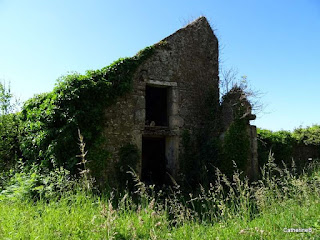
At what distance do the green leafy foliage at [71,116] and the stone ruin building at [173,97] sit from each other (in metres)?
0.39

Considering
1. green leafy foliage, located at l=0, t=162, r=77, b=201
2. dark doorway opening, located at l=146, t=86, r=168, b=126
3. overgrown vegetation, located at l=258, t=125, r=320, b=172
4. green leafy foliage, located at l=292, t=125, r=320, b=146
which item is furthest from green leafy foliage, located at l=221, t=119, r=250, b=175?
green leafy foliage, located at l=292, t=125, r=320, b=146

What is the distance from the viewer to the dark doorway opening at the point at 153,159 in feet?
30.9

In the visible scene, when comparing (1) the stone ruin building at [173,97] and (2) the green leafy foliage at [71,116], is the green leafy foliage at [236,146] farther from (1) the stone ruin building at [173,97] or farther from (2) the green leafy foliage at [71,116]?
(2) the green leafy foliage at [71,116]

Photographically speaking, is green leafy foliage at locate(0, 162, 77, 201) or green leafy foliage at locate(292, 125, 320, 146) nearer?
green leafy foliage at locate(0, 162, 77, 201)

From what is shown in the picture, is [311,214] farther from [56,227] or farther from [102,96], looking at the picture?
[102,96]

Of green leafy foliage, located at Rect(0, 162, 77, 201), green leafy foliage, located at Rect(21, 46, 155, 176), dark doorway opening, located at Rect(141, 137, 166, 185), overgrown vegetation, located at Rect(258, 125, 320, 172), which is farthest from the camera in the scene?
overgrown vegetation, located at Rect(258, 125, 320, 172)

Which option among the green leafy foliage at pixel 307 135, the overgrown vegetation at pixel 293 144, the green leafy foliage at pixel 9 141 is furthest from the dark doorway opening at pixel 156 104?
the green leafy foliage at pixel 307 135

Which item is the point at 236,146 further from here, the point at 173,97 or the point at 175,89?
the point at 175,89

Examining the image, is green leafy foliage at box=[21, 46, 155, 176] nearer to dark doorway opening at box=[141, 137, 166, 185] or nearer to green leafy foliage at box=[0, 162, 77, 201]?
green leafy foliage at box=[0, 162, 77, 201]

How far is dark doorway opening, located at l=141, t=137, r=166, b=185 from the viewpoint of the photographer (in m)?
9.43

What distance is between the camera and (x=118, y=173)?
7.39 meters

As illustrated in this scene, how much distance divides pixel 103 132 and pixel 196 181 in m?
3.32

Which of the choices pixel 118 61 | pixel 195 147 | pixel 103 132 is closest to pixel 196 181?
pixel 195 147

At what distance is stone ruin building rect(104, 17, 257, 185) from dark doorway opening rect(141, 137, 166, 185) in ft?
0.14
